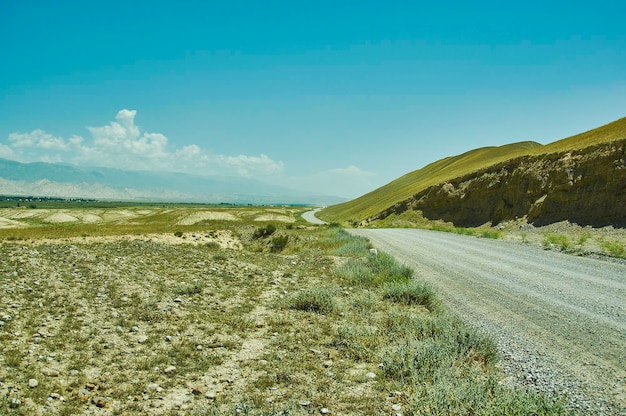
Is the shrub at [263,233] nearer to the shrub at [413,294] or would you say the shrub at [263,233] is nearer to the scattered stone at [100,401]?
the shrub at [413,294]

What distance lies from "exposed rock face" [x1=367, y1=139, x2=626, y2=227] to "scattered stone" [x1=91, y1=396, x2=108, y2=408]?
42.0 metres

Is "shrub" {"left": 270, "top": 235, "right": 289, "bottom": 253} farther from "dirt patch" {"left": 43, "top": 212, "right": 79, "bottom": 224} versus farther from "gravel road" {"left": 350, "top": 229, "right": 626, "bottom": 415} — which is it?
"dirt patch" {"left": 43, "top": 212, "right": 79, "bottom": 224}

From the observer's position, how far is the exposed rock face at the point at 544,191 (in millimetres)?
36781

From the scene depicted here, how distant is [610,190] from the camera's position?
3634 centimetres

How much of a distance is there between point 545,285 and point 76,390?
13.5 meters

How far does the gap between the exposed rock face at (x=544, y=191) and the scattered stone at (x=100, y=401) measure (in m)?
42.0

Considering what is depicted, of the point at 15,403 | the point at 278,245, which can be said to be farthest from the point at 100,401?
the point at 278,245

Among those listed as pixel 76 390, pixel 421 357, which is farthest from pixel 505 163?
pixel 76 390

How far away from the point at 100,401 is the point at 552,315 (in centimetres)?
1002

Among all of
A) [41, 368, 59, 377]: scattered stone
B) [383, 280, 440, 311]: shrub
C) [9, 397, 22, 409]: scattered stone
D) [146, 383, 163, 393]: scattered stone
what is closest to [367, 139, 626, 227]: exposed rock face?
[383, 280, 440, 311]: shrub

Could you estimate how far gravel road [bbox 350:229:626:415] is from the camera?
5.81m

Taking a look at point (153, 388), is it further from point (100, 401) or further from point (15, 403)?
point (15, 403)

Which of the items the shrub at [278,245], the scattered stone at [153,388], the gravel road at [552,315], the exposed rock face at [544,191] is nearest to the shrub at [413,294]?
the gravel road at [552,315]

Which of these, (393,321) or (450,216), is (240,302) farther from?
(450,216)
